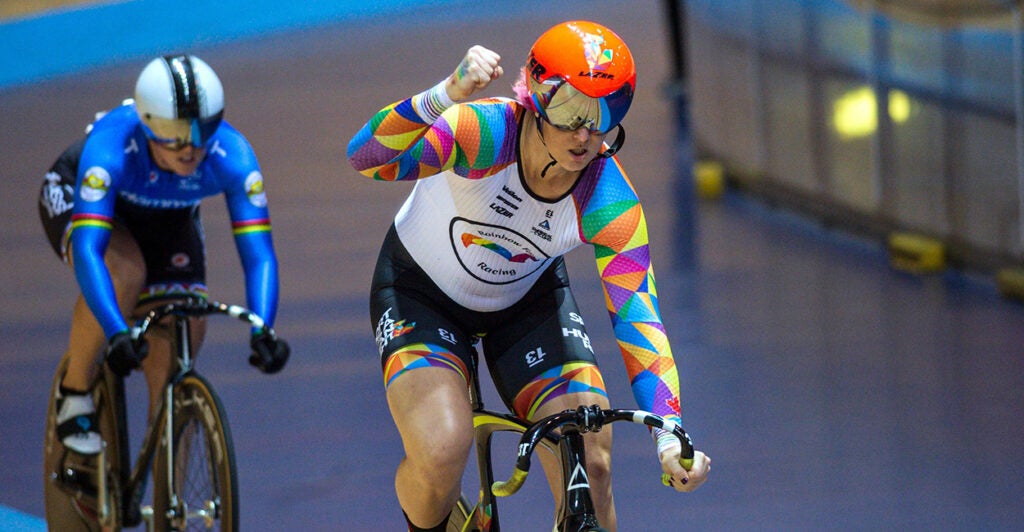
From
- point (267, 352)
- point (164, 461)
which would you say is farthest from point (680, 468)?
point (164, 461)

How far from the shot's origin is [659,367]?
2.90 meters

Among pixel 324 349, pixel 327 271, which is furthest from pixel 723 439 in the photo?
pixel 327 271

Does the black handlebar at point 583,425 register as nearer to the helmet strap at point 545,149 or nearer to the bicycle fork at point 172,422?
the helmet strap at point 545,149

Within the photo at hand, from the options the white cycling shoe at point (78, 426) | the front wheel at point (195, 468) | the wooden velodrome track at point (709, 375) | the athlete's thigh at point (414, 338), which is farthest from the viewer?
the wooden velodrome track at point (709, 375)

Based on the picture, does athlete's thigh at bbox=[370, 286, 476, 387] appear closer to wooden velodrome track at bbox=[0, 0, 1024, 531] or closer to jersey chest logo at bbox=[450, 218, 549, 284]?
jersey chest logo at bbox=[450, 218, 549, 284]

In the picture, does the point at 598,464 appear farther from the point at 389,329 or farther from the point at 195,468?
the point at 195,468

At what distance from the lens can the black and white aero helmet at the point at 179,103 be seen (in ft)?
11.6

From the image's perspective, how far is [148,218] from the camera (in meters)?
3.96

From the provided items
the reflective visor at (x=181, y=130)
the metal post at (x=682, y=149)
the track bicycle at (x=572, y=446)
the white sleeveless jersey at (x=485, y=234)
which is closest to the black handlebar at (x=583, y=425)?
the track bicycle at (x=572, y=446)

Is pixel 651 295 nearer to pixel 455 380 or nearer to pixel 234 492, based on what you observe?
pixel 455 380

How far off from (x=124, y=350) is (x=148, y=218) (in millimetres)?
561

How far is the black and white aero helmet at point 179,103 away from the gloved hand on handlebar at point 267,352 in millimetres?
554

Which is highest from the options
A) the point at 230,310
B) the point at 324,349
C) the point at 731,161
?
the point at 230,310

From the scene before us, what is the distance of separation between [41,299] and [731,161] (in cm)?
450
